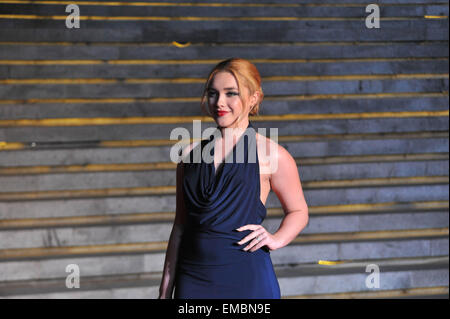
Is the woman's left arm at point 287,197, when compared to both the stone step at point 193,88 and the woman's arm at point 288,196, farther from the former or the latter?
the stone step at point 193,88

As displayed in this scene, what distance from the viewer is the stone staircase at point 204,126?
4977 millimetres

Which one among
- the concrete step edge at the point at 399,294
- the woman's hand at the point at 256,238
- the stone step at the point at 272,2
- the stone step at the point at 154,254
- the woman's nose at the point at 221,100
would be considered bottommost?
the concrete step edge at the point at 399,294

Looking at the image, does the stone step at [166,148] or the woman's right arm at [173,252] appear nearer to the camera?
the woman's right arm at [173,252]

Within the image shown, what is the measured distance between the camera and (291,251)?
5086 mm

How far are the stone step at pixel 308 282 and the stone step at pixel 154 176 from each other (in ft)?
2.83

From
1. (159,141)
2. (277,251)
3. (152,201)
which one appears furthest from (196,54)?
(277,251)

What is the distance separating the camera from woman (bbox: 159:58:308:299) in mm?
1735

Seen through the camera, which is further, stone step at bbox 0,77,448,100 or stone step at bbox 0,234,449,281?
stone step at bbox 0,77,448,100

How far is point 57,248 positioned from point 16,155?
1017 mm

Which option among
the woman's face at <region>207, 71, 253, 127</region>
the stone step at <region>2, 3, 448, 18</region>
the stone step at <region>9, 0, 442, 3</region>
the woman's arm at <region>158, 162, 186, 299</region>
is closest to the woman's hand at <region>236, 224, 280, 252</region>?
the woman's arm at <region>158, 162, 186, 299</region>

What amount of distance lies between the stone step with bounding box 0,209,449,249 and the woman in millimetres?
3240

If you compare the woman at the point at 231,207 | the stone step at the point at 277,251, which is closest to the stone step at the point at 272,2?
the stone step at the point at 277,251

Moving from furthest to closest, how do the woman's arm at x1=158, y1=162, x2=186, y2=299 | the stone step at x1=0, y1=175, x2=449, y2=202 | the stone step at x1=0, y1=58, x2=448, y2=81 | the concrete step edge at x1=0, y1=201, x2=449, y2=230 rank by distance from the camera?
1. the stone step at x1=0, y1=58, x2=448, y2=81
2. the stone step at x1=0, y1=175, x2=449, y2=202
3. the concrete step edge at x1=0, y1=201, x2=449, y2=230
4. the woman's arm at x1=158, y1=162, x2=186, y2=299
